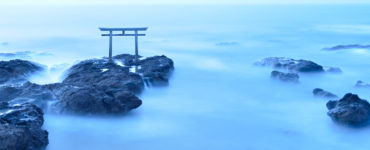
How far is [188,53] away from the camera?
A: 18844 millimetres

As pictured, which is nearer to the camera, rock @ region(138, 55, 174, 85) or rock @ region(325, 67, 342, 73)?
rock @ region(138, 55, 174, 85)

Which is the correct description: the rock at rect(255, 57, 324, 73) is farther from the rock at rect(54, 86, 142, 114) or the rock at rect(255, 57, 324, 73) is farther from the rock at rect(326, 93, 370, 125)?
the rock at rect(54, 86, 142, 114)

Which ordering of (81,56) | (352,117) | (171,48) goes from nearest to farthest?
(352,117) → (81,56) → (171,48)

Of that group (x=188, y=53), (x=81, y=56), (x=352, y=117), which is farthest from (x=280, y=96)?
(x=81, y=56)

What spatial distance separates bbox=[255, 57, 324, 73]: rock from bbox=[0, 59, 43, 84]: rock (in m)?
8.07

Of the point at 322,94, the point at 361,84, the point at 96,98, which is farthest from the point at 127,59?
the point at 361,84

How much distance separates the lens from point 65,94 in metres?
8.64

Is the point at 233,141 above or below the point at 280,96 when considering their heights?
below

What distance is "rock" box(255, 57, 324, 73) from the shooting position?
43.8ft

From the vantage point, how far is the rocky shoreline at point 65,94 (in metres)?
6.73

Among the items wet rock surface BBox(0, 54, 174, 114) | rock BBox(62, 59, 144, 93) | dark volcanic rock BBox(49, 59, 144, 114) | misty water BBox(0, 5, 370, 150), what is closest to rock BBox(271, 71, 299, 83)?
misty water BBox(0, 5, 370, 150)

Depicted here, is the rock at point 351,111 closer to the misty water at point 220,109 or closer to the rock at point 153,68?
the misty water at point 220,109

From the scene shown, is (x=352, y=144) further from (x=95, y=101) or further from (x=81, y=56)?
(x=81, y=56)

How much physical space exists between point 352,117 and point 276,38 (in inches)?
698
